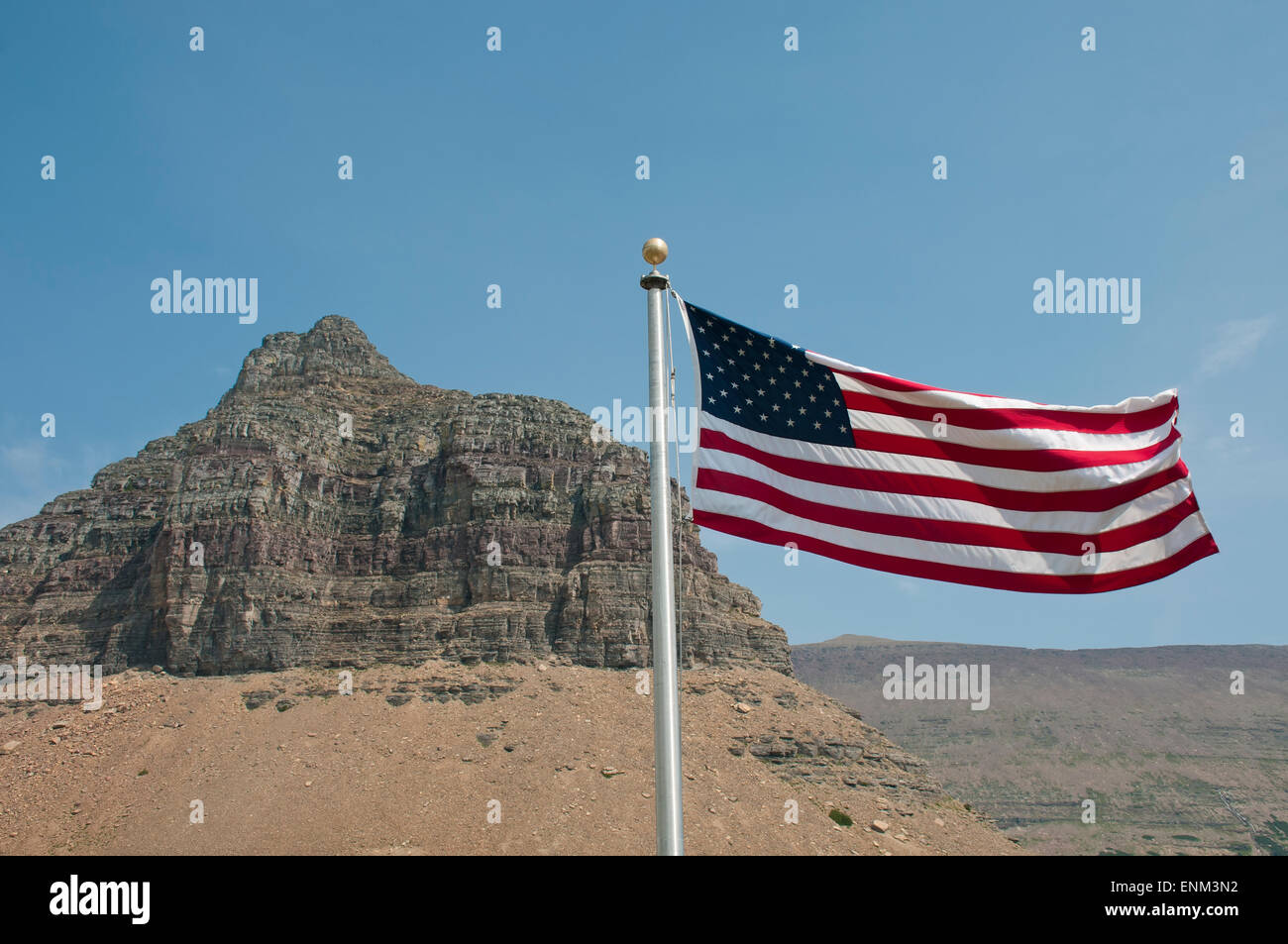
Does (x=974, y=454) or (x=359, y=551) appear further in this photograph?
(x=359, y=551)

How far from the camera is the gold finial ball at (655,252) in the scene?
11375 mm

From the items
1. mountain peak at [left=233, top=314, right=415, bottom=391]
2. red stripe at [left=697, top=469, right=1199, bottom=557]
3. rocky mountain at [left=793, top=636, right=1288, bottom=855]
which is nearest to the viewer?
red stripe at [left=697, top=469, right=1199, bottom=557]

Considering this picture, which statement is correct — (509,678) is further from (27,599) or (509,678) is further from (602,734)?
(27,599)

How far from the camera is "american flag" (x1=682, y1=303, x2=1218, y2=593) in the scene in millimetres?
13516

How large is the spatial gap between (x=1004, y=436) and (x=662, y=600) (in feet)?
19.9

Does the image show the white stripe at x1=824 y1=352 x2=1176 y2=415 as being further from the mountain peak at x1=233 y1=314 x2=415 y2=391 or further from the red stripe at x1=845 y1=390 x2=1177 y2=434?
the mountain peak at x1=233 y1=314 x2=415 y2=391

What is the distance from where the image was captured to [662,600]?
405 inches

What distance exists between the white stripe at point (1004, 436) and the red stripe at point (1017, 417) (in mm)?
57

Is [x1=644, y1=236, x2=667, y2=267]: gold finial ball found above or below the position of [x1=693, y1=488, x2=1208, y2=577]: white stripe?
above

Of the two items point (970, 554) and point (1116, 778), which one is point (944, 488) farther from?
point (1116, 778)

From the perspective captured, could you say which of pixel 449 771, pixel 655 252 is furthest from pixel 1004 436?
pixel 449 771

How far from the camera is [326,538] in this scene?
10194 centimetres

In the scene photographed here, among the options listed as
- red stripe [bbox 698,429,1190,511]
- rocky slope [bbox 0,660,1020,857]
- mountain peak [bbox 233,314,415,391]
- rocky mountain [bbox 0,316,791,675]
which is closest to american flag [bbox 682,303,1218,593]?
red stripe [bbox 698,429,1190,511]
